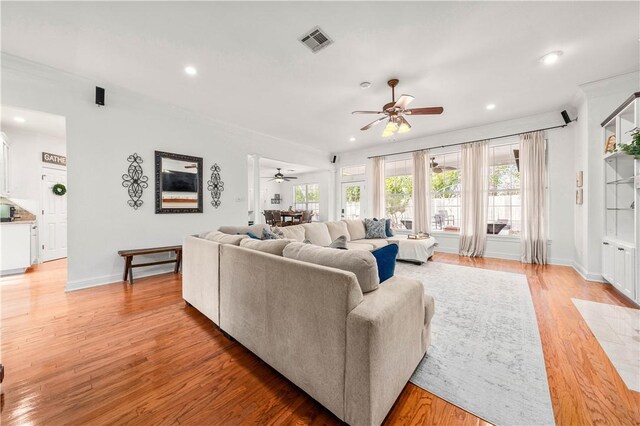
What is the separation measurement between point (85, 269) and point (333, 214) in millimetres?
6219

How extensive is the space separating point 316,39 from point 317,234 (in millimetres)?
2988

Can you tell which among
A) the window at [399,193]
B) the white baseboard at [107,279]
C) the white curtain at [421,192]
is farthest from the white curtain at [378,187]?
the white baseboard at [107,279]

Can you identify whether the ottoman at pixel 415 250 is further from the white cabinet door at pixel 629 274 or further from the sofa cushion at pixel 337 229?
the white cabinet door at pixel 629 274

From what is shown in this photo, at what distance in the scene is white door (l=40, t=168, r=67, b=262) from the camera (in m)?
5.04

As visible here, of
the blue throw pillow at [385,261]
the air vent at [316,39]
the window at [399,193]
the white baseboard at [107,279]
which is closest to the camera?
the blue throw pillow at [385,261]

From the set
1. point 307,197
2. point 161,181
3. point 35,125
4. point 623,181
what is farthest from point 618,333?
point 307,197

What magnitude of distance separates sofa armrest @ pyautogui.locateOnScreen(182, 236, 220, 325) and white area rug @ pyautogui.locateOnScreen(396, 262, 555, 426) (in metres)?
1.80

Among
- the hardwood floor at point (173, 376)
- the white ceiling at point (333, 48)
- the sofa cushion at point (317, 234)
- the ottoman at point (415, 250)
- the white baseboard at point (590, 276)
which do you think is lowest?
the hardwood floor at point (173, 376)

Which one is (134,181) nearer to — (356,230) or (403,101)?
(356,230)

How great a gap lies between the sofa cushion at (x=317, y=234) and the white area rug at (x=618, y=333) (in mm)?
3418

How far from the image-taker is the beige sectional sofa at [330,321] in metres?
1.16

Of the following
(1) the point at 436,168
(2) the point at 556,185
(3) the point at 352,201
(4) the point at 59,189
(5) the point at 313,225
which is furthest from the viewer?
(3) the point at 352,201

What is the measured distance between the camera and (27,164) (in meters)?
4.80

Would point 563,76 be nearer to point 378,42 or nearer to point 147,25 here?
point 378,42
